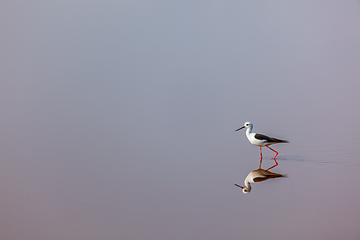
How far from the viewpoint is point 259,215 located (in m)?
2.37

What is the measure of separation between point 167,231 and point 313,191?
1.24m

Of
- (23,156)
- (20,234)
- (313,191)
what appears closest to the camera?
(20,234)

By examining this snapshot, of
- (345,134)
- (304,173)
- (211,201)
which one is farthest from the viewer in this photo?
(345,134)

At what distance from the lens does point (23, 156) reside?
3.86 meters

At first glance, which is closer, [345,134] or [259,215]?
[259,215]

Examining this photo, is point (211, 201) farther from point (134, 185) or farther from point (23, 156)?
point (23, 156)

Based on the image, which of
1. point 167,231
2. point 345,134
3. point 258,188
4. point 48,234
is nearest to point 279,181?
point 258,188

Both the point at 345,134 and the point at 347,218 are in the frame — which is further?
the point at 345,134

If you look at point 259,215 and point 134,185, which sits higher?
point 134,185

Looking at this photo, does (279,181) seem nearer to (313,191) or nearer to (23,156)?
(313,191)

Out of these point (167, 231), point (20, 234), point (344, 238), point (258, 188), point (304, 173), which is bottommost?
point (20, 234)

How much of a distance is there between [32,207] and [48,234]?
1.43 feet

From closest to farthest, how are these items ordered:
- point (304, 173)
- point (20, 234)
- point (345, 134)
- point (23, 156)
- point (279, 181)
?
point (20, 234) < point (279, 181) < point (304, 173) < point (23, 156) < point (345, 134)

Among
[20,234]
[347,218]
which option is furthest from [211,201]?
[20,234]
